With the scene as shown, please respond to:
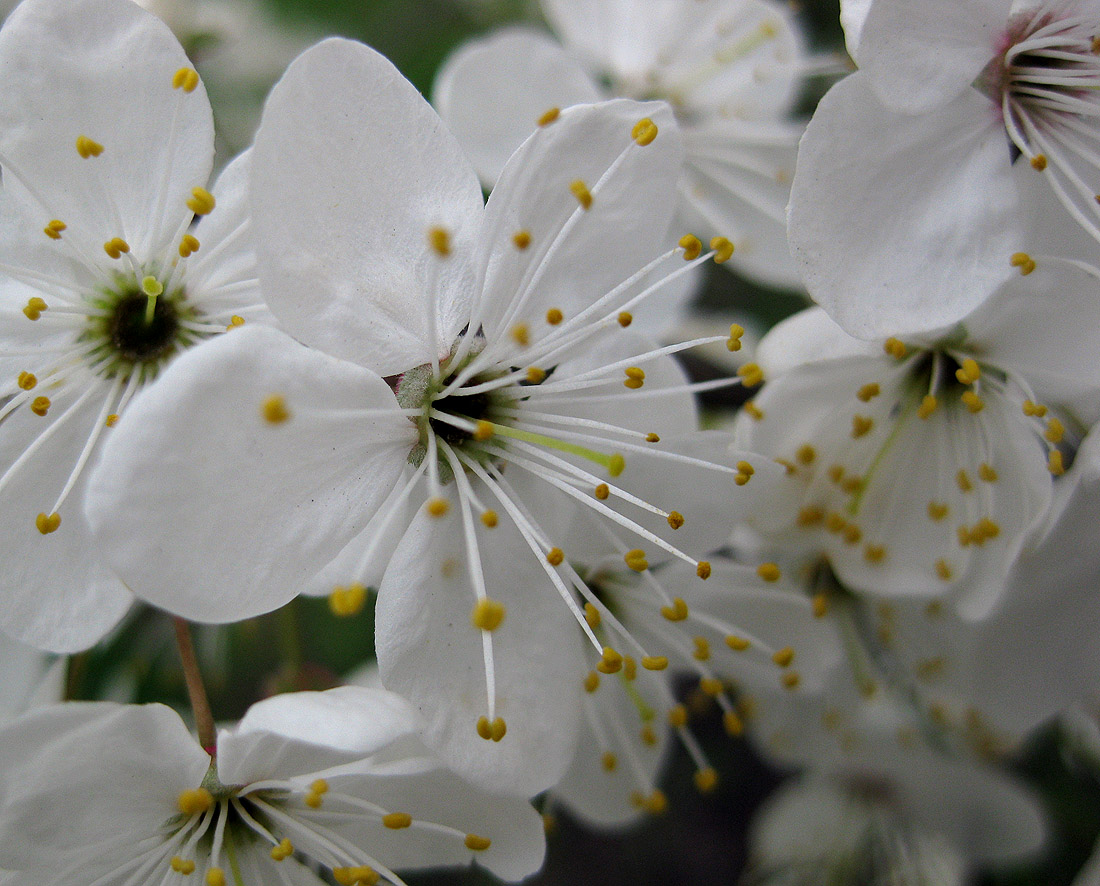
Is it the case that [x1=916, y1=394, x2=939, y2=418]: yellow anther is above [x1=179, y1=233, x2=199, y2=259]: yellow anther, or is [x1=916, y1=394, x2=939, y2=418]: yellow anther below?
below

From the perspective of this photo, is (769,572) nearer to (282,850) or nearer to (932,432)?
(932,432)

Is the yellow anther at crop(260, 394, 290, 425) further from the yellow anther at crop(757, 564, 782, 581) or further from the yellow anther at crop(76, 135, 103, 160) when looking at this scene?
the yellow anther at crop(757, 564, 782, 581)

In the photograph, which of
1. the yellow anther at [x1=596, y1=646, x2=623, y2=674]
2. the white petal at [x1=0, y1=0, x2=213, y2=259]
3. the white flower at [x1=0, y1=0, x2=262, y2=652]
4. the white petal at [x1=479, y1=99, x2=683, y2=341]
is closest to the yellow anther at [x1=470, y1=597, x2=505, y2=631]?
the yellow anther at [x1=596, y1=646, x2=623, y2=674]

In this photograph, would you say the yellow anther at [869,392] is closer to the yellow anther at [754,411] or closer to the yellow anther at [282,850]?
the yellow anther at [754,411]

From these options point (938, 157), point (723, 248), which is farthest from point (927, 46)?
point (723, 248)

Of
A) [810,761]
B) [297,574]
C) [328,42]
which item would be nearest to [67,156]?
[328,42]
